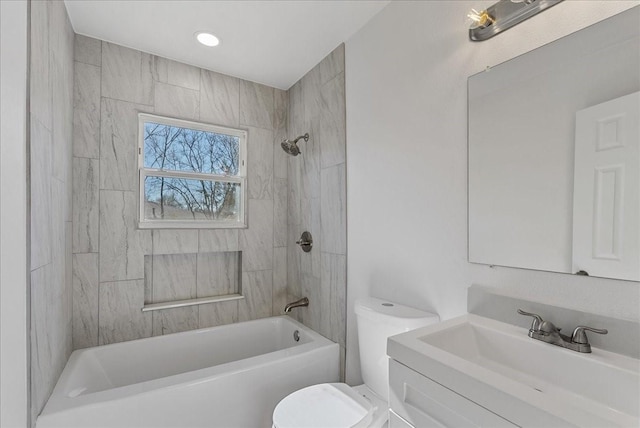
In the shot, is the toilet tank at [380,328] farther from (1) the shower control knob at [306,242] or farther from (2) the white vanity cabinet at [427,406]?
(1) the shower control knob at [306,242]

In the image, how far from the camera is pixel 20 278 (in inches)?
40.6

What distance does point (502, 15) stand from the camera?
115 cm

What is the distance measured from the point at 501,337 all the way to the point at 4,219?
5.29 feet

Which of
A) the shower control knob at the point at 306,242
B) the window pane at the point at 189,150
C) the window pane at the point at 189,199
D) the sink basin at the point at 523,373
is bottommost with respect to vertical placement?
the sink basin at the point at 523,373

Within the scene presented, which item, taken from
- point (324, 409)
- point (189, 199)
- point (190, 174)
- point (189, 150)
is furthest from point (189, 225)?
point (324, 409)

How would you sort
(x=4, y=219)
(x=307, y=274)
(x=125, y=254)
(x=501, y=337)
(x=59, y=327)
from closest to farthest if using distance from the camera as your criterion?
(x=4, y=219), (x=501, y=337), (x=59, y=327), (x=125, y=254), (x=307, y=274)

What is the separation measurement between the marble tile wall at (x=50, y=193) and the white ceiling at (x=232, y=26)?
0.82 ft

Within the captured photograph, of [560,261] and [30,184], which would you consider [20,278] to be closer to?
[30,184]

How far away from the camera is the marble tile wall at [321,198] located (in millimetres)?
2113

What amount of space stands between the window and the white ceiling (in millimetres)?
535

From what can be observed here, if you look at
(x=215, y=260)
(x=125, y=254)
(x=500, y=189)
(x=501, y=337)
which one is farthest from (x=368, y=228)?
(x=125, y=254)

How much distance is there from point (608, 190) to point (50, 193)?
2.22 metres

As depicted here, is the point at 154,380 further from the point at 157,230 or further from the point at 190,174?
the point at 190,174

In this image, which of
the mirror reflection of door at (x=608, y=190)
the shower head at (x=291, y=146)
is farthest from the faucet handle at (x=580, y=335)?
the shower head at (x=291, y=146)
